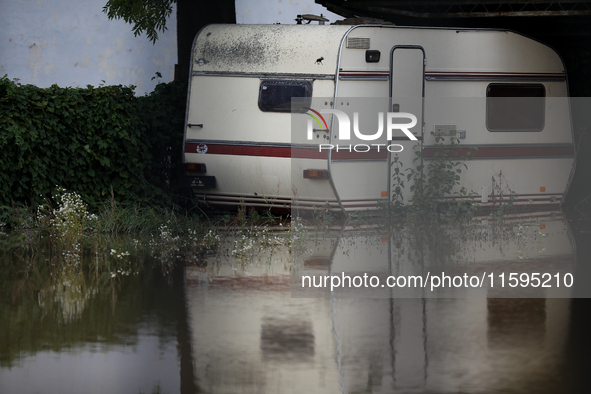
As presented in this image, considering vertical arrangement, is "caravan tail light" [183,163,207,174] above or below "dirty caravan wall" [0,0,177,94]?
below

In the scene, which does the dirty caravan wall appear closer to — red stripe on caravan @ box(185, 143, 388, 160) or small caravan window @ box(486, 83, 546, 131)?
red stripe on caravan @ box(185, 143, 388, 160)

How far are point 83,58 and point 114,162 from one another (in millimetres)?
6377

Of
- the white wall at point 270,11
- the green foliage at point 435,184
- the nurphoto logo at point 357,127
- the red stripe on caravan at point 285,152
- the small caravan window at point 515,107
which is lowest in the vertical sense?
the green foliage at point 435,184

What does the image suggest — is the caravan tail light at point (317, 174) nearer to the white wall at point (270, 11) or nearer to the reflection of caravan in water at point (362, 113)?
the reflection of caravan in water at point (362, 113)

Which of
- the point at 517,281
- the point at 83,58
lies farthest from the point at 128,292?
the point at 83,58

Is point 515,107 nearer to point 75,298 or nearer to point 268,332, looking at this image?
point 268,332

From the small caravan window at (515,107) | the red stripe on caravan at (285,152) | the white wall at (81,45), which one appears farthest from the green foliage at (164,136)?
the small caravan window at (515,107)

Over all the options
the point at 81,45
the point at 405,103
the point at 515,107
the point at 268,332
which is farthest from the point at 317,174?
the point at 81,45

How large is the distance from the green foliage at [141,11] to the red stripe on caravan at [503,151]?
5288 mm

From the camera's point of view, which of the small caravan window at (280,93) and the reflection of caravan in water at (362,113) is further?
the small caravan window at (280,93)

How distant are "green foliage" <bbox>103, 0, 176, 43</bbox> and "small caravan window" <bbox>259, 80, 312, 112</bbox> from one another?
323 cm

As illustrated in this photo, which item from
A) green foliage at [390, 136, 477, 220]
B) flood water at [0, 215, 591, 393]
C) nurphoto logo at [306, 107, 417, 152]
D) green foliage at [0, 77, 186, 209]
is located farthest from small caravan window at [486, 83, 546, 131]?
green foliage at [0, 77, 186, 209]

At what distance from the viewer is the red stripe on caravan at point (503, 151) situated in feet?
35.3

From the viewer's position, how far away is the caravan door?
1054 centimetres
